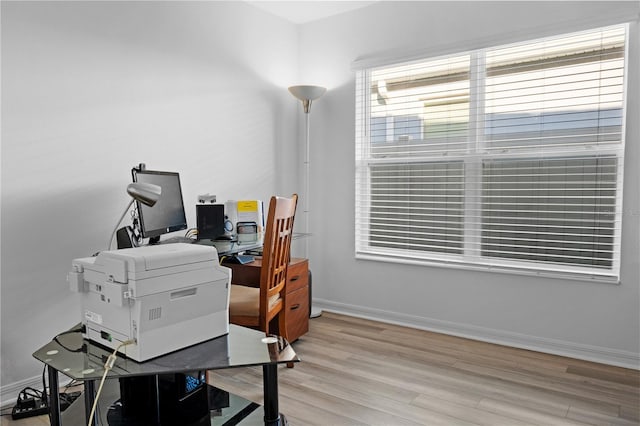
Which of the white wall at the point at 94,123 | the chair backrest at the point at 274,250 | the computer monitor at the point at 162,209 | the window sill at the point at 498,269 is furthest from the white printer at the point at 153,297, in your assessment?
the window sill at the point at 498,269

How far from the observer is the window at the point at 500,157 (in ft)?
9.70

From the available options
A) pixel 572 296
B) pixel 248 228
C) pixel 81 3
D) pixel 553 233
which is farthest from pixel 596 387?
pixel 81 3

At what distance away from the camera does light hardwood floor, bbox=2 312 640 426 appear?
2.28 meters

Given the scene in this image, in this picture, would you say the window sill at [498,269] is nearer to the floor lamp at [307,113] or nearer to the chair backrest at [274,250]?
the floor lamp at [307,113]

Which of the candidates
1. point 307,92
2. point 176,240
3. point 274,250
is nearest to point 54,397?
point 274,250

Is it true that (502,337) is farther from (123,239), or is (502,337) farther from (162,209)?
(123,239)

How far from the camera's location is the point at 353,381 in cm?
268

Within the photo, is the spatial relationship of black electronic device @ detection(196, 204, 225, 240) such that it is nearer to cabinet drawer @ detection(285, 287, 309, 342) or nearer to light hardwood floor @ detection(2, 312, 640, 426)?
cabinet drawer @ detection(285, 287, 309, 342)

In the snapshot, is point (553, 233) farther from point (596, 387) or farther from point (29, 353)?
point (29, 353)

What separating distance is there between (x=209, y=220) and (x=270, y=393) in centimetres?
176

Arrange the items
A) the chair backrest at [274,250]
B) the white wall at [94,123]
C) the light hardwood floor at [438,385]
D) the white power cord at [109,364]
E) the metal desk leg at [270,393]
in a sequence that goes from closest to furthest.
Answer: the white power cord at [109,364]
the metal desk leg at [270,393]
the light hardwood floor at [438,385]
the white wall at [94,123]
the chair backrest at [274,250]

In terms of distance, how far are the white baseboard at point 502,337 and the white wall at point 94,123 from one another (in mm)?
1436

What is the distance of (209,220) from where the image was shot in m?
3.11

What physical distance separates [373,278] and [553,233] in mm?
1425
